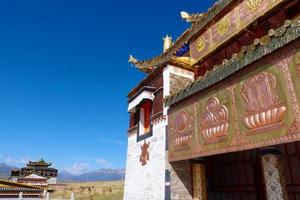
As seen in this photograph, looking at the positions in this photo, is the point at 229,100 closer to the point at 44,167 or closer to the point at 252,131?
the point at 252,131

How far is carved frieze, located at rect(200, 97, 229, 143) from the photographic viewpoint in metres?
5.37

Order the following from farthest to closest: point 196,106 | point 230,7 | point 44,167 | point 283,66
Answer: point 44,167, point 230,7, point 196,106, point 283,66

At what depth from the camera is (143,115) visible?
451 inches

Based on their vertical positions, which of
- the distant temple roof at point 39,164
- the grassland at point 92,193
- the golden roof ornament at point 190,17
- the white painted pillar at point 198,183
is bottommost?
the grassland at point 92,193

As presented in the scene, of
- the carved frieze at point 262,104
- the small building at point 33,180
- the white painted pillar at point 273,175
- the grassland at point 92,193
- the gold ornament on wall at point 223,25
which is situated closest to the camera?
the carved frieze at point 262,104

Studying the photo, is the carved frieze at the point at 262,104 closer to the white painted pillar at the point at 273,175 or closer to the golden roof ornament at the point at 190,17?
the white painted pillar at the point at 273,175

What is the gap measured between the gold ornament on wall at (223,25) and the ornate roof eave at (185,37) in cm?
35

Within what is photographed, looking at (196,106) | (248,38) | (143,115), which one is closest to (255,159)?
(196,106)

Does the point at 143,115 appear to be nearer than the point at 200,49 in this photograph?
No

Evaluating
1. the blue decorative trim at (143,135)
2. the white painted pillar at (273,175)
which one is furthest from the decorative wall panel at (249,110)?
the blue decorative trim at (143,135)

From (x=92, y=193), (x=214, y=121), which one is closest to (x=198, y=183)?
(x=214, y=121)

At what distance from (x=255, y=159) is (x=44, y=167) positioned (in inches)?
2044

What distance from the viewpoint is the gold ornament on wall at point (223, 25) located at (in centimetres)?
769

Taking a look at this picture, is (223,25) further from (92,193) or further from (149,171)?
(92,193)
